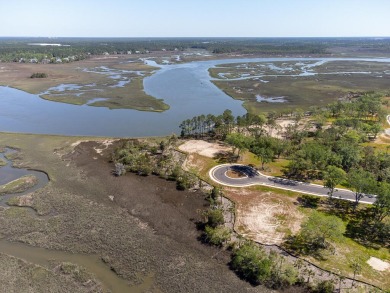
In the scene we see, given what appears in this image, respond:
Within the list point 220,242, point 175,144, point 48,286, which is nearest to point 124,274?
point 48,286

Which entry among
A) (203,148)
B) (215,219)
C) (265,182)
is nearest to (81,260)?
(215,219)

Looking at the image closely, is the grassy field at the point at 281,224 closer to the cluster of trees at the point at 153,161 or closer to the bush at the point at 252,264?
the bush at the point at 252,264

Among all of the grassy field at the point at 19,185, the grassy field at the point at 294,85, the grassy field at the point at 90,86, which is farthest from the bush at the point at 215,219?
the grassy field at the point at 294,85

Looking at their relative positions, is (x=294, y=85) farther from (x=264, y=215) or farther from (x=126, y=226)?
(x=126, y=226)

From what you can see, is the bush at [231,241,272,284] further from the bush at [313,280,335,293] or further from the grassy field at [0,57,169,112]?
the grassy field at [0,57,169,112]

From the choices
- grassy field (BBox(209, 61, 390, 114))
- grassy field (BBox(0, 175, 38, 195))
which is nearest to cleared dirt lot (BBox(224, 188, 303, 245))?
grassy field (BBox(0, 175, 38, 195))

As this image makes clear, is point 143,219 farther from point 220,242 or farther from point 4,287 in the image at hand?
point 4,287
